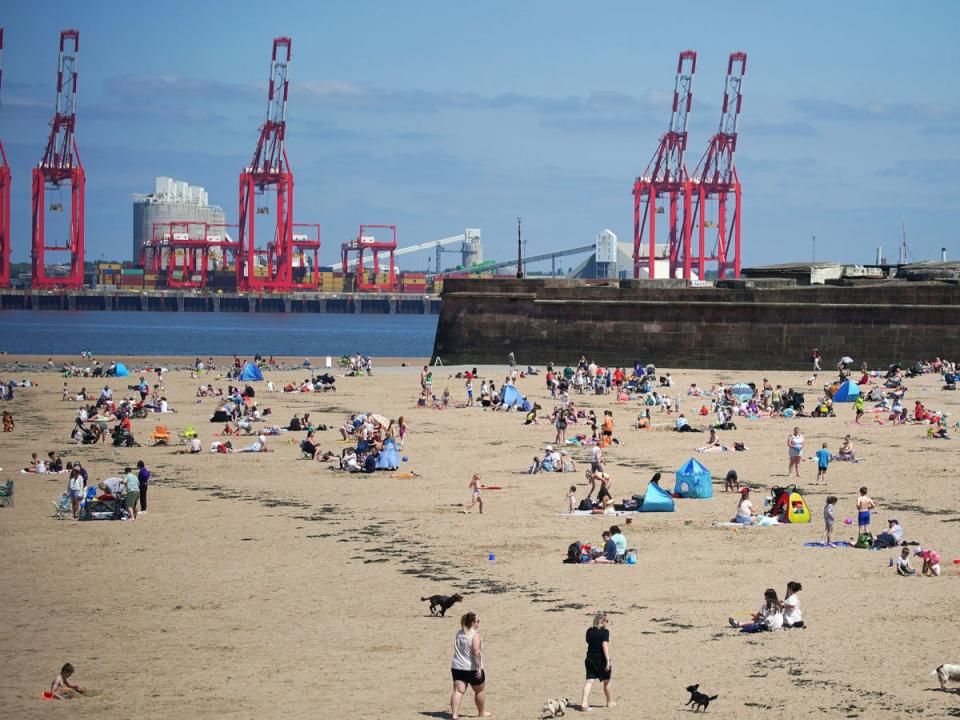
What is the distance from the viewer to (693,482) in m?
18.9

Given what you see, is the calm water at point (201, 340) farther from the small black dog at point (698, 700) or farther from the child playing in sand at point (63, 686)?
the small black dog at point (698, 700)

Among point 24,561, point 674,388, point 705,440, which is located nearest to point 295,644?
point 24,561

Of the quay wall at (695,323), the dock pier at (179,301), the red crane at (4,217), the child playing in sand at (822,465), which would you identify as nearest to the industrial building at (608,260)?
the dock pier at (179,301)

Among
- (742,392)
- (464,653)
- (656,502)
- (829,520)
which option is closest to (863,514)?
(829,520)

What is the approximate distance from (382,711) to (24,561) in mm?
6640

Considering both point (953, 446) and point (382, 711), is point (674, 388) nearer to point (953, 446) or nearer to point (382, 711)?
point (953, 446)

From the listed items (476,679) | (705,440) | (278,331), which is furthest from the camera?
(278,331)

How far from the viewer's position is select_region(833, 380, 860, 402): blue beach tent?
3036 cm

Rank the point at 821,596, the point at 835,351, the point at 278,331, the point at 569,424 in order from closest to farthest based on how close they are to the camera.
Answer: the point at 821,596
the point at 569,424
the point at 835,351
the point at 278,331

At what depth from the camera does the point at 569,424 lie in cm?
2745

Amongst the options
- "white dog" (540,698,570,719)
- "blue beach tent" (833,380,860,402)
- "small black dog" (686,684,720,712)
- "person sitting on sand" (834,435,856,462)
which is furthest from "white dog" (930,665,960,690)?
"blue beach tent" (833,380,860,402)

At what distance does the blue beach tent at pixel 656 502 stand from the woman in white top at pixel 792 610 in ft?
18.3

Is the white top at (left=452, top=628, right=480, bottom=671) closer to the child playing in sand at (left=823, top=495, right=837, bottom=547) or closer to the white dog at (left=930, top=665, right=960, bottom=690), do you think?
the white dog at (left=930, top=665, right=960, bottom=690)

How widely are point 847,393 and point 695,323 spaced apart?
34.4 feet
